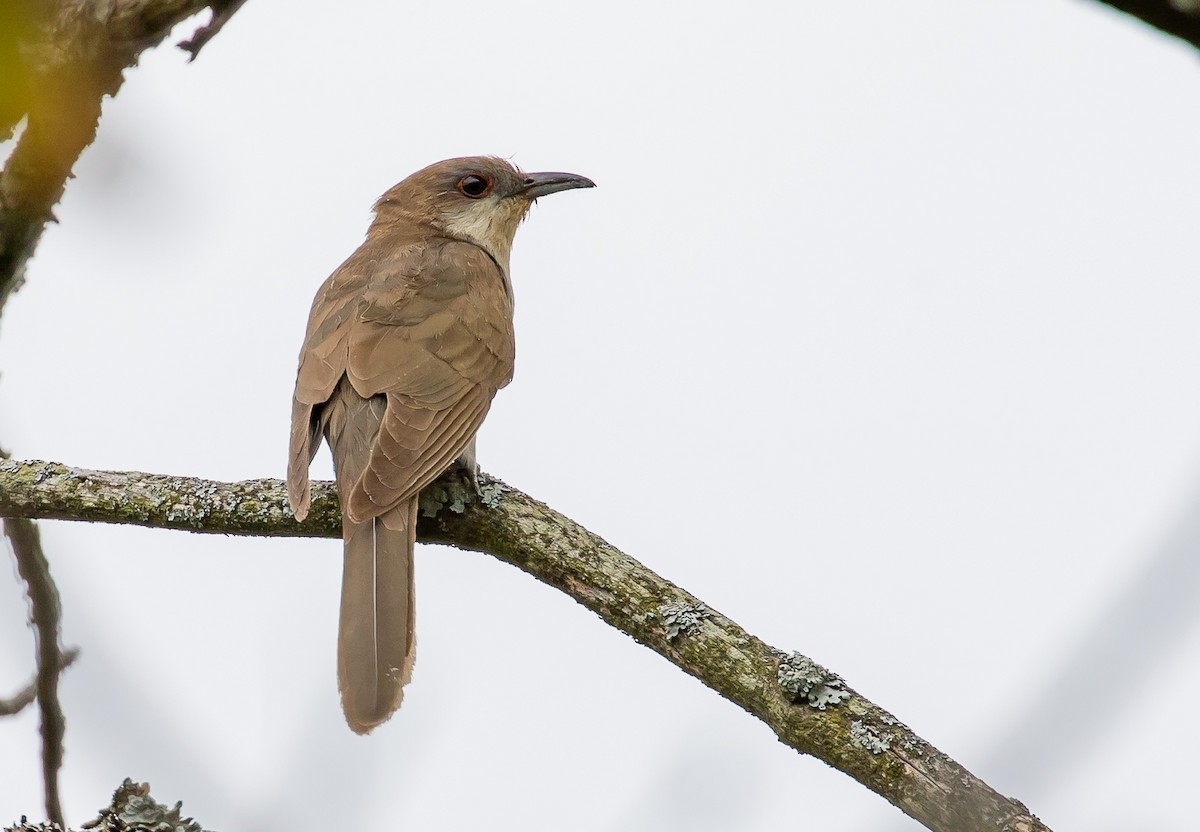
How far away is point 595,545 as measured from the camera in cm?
340

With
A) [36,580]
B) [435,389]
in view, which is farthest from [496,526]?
[36,580]

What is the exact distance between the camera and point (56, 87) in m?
2.27

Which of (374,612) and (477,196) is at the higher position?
(477,196)

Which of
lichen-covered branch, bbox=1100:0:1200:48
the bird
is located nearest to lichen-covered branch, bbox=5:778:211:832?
the bird

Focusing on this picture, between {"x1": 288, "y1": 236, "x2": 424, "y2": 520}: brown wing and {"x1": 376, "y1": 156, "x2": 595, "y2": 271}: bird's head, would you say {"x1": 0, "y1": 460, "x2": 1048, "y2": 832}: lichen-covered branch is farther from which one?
{"x1": 376, "y1": 156, "x2": 595, "y2": 271}: bird's head

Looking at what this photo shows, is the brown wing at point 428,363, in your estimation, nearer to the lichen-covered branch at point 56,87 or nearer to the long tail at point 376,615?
the long tail at point 376,615

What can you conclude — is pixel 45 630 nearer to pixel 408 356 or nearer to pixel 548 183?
pixel 408 356

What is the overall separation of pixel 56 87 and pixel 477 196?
149 inches

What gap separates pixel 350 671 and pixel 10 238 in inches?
57.9

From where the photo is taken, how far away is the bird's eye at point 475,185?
19.8ft

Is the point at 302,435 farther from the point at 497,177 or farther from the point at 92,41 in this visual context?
the point at 497,177

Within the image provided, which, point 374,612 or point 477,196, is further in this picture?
point 477,196

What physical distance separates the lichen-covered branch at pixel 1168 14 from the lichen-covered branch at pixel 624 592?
6.04 ft

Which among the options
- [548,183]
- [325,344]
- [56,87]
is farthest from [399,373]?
[56,87]
